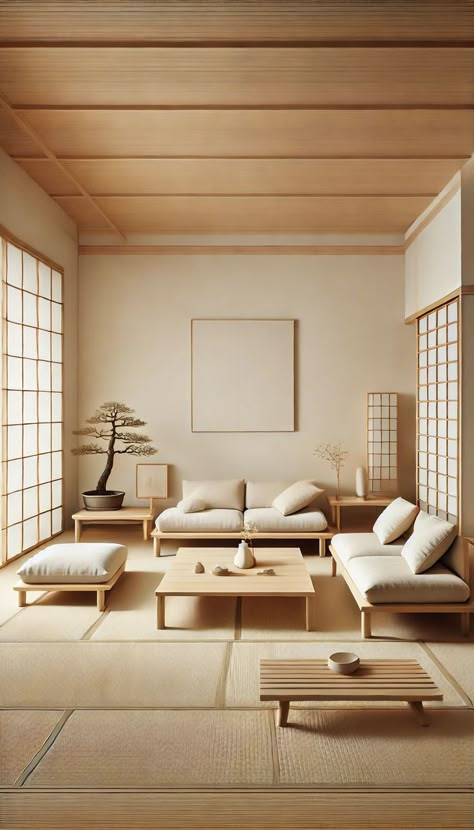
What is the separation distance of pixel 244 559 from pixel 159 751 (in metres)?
1.99

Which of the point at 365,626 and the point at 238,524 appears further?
the point at 238,524

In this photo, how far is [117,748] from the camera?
235cm

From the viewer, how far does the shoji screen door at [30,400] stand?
5.18 m

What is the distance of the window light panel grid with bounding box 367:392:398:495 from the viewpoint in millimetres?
6695

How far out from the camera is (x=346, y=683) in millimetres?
2516

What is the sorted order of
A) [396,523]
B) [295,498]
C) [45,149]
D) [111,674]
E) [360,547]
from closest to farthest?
[111,674] < [360,547] < [396,523] < [45,149] < [295,498]

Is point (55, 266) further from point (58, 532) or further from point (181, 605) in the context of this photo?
point (181, 605)

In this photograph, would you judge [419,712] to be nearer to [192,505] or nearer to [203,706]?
[203,706]

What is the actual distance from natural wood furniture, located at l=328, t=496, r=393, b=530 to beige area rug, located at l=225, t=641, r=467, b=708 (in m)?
2.76

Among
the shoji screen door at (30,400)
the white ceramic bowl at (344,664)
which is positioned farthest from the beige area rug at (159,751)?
the shoji screen door at (30,400)

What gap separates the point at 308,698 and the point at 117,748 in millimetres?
780

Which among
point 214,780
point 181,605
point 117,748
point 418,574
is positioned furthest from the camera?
point 181,605

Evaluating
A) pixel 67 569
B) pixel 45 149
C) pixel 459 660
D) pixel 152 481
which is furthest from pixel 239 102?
pixel 152 481

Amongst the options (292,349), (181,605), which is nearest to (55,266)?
(292,349)
